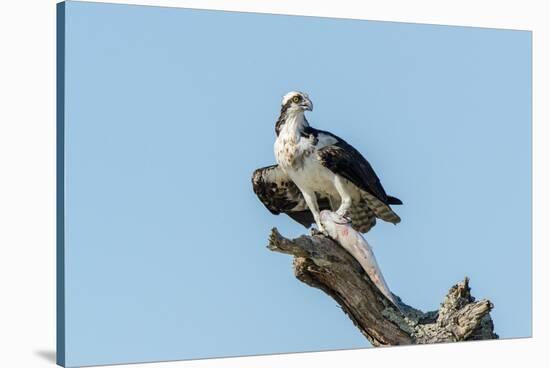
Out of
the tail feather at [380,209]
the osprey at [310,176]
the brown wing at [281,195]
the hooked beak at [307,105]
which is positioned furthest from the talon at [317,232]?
the hooked beak at [307,105]

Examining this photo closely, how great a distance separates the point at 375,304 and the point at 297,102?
1663mm

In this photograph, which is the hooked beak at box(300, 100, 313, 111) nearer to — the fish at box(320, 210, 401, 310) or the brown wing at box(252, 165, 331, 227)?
the brown wing at box(252, 165, 331, 227)

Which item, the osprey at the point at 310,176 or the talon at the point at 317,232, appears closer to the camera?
the osprey at the point at 310,176

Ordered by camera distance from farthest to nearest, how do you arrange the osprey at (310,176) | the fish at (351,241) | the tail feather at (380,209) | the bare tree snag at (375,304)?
the tail feather at (380,209) → the fish at (351,241) → the osprey at (310,176) → the bare tree snag at (375,304)

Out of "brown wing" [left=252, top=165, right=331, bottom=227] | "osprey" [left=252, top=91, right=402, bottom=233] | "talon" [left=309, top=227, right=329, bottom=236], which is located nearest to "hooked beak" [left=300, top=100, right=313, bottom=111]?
"osprey" [left=252, top=91, right=402, bottom=233]

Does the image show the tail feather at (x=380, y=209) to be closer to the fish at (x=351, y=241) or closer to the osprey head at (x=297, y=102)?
the fish at (x=351, y=241)

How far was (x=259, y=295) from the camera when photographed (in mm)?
9953

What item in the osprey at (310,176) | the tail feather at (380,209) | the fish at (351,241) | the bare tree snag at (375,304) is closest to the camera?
the bare tree snag at (375,304)

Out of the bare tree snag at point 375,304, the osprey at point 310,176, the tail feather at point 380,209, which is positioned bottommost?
the bare tree snag at point 375,304

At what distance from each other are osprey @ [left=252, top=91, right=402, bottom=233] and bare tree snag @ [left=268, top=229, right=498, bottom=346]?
14.1 inches

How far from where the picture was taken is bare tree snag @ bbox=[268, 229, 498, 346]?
9711 mm

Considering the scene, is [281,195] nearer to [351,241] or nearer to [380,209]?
[351,241]

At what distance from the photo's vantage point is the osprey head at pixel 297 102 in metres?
9.92

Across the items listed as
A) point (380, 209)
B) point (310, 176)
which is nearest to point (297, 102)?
point (310, 176)
